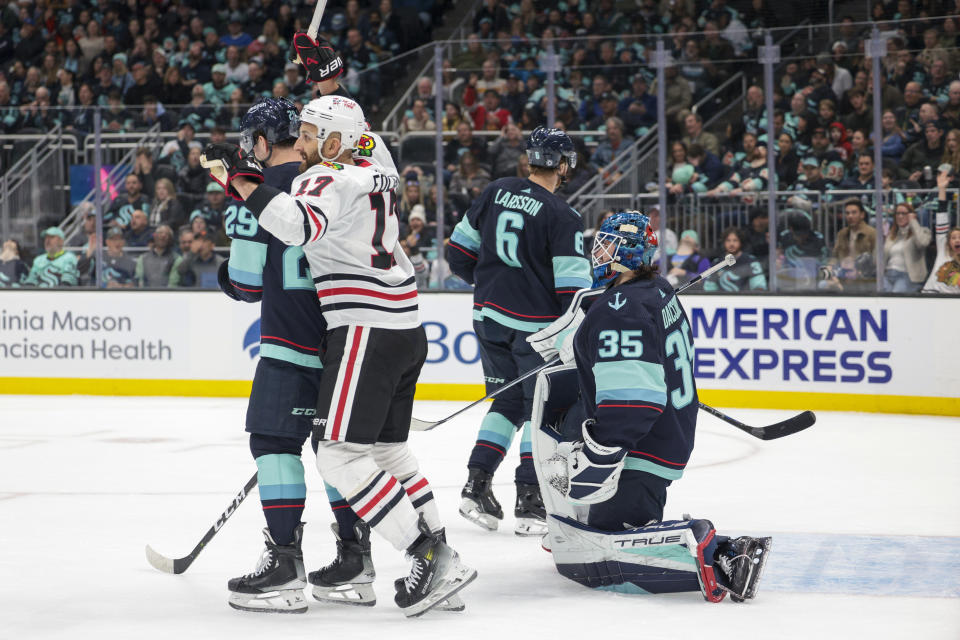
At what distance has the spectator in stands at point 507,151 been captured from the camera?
8.78m

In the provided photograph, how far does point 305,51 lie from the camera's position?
4.39m

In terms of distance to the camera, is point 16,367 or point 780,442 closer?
point 780,442

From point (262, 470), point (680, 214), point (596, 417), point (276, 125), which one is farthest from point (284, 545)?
point (680, 214)

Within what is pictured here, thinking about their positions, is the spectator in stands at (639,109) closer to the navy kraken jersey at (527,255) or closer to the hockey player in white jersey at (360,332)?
the navy kraken jersey at (527,255)

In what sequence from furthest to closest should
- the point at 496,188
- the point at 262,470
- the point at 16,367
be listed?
the point at 16,367, the point at 496,188, the point at 262,470

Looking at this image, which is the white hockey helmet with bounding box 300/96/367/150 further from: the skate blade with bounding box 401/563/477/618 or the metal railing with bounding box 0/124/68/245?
the metal railing with bounding box 0/124/68/245

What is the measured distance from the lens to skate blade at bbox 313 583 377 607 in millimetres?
3521

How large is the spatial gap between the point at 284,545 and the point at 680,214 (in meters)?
5.31

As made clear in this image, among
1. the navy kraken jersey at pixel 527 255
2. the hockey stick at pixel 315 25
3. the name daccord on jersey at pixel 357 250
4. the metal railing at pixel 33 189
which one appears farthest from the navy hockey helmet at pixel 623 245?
the metal railing at pixel 33 189

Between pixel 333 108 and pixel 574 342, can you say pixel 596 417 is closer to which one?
pixel 574 342

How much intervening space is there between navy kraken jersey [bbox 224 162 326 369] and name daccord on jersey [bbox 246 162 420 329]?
0.05 m

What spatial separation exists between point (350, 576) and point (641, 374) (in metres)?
0.97

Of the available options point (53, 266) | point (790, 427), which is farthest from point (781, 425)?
point (53, 266)

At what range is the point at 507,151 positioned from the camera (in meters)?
8.83
